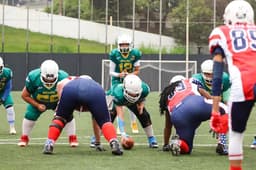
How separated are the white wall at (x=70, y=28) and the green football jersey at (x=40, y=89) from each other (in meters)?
27.8

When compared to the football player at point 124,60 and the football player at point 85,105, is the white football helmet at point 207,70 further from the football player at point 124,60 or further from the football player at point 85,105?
the football player at point 124,60

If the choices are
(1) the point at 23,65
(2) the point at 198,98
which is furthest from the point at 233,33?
(1) the point at 23,65

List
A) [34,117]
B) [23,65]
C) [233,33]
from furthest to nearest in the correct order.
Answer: [23,65], [34,117], [233,33]

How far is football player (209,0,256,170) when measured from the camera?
7.30 metres

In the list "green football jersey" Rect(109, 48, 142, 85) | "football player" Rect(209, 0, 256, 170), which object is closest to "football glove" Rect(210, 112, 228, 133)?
"football player" Rect(209, 0, 256, 170)

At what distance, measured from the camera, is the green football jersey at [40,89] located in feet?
36.7

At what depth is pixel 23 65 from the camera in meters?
37.2

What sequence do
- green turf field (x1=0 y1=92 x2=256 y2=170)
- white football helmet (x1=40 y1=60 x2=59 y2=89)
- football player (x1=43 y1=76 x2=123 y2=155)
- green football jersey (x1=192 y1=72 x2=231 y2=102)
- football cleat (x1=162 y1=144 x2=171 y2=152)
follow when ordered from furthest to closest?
green football jersey (x1=192 y1=72 x2=231 y2=102) → white football helmet (x1=40 y1=60 x2=59 y2=89) → football cleat (x1=162 y1=144 x2=171 y2=152) → football player (x1=43 y1=76 x2=123 y2=155) → green turf field (x1=0 y1=92 x2=256 y2=170)

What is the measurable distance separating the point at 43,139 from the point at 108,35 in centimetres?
2923

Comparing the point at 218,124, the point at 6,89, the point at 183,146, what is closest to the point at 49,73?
the point at 183,146

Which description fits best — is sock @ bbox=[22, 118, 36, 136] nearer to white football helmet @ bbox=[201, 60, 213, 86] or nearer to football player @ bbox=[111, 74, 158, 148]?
football player @ bbox=[111, 74, 158, 148]

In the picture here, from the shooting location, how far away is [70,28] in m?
44.1

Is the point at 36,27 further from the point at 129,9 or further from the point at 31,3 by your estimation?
the point at 31,3

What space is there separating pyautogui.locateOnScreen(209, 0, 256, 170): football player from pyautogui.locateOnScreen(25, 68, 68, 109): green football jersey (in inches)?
161
